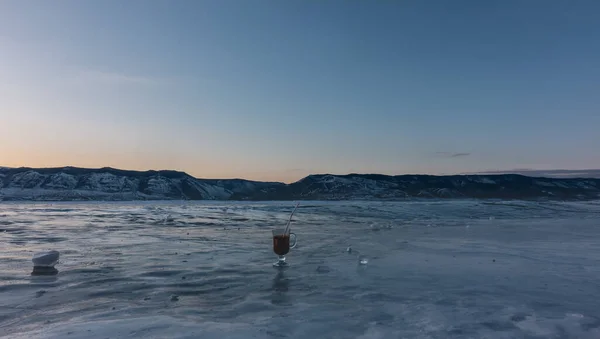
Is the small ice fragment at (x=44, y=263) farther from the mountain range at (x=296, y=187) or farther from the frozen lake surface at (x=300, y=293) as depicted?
the mountain range at (x=296, y=187)

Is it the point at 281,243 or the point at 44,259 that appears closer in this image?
the point at 44,259

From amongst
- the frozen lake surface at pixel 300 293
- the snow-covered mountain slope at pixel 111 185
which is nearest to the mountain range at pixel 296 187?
the snow-covered mountain slope at pixel 111 185

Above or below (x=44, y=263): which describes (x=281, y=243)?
above

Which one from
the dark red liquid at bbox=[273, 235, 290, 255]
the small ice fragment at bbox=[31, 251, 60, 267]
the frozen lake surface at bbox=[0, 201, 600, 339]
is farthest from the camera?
the dark red liquid at bbox=[273, 235, 290, 255]

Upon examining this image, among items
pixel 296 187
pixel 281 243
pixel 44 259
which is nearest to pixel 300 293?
pixel 281 243

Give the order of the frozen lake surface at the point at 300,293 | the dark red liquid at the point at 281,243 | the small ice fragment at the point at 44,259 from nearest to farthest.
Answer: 1. the frozen lake surface at the point at 300,293
2. the small ice fragment at the point at 44,259
3. the dark red liquid at the point at 281,243

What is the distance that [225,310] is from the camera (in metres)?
4.96

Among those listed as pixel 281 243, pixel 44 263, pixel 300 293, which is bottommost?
pixel 300 293

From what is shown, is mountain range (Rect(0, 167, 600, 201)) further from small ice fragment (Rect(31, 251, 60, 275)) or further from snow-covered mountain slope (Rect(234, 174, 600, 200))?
small ice fragment (Rect(31, 251, 60, 275))

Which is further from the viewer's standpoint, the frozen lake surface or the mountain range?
the mountain range

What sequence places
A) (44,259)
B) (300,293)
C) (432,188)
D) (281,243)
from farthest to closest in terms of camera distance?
(432,188) → (281,243) → (44,259) → (300,293)

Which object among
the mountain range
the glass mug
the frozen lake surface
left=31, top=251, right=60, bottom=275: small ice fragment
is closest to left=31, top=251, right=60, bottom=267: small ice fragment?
left=31, top=251, right=60, bottom=275: small ice fragment

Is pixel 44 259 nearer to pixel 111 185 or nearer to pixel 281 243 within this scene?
pixel 281 243

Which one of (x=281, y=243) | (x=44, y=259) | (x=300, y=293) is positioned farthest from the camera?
(x=281, y=243)
